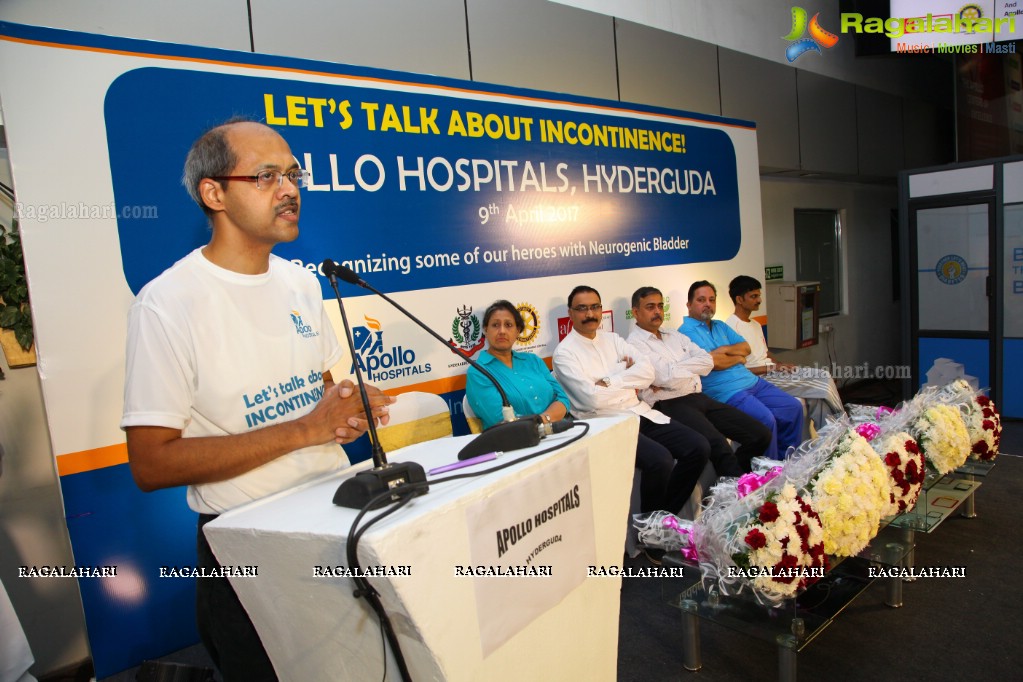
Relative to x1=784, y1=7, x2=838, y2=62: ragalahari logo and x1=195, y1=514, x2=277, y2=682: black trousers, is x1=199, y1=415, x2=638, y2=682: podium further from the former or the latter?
x1=784, y1=7, x2=838, y2=62: ragalahari logo

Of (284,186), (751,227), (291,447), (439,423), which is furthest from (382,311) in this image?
(751,227)

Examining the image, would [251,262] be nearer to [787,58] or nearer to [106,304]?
[106,304]

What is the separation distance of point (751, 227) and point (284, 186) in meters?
4.62

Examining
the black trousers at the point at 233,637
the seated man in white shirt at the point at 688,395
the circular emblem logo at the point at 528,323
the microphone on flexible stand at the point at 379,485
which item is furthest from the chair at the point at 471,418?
the microphone on flexible stand at the point at 379,485

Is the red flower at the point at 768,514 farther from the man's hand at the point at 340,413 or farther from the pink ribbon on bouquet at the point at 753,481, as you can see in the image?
the man's hand at the point at 340,413

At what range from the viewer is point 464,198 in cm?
356

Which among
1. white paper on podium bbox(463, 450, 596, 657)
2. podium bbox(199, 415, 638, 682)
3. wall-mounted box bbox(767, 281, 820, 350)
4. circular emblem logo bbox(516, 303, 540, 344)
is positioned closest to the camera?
podium bbox(199, 415, 638, 682)

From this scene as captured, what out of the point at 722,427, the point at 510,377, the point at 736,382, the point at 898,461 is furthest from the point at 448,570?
the point at 736,382

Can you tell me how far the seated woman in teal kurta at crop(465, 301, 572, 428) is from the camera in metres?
3.31

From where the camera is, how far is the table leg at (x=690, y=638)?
94.5 inches

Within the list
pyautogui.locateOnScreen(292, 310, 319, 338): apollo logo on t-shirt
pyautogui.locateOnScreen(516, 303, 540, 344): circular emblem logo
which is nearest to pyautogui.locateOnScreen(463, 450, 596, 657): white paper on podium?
pyautogui.locateOnScreen(292, 310, 319, 338): apollo logo on t-shirt

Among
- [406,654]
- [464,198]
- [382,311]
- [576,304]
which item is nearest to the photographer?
[406,654]

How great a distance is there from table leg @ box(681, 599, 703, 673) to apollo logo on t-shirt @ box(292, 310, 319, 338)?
5.29 ft

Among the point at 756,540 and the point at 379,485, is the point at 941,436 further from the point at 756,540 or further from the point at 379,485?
the point at 379,485
